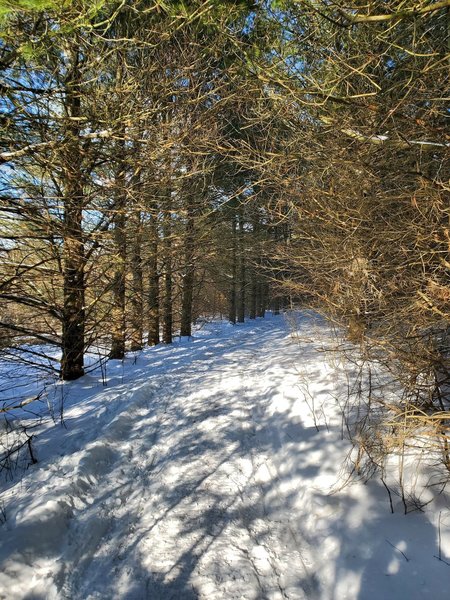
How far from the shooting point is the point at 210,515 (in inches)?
115

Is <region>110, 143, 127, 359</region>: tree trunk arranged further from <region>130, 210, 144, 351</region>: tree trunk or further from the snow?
the snow

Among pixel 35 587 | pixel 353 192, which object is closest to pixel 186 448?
pixel 35 587

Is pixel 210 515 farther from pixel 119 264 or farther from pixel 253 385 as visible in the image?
pixel 119 264

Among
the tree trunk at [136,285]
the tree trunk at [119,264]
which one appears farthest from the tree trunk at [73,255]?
the tree trunk at [136,285]

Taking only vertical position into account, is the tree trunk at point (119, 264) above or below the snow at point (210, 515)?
above

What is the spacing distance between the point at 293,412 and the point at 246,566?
233 centimetres

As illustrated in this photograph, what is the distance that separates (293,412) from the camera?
15.1 feet

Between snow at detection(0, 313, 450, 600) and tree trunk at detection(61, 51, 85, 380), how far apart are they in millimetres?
1740

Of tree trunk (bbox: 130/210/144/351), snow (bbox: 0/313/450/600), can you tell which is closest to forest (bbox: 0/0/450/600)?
snow (bbox: 0/313/450/600)

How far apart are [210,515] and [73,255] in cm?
384

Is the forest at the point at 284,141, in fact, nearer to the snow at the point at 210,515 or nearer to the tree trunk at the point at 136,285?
the tree trunk at the point at 136,285

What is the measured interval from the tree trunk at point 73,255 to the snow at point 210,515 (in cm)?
174

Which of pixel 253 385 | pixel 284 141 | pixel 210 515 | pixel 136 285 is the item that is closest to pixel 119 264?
pixel 136 285

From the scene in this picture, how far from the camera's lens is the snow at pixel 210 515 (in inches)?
89.2
